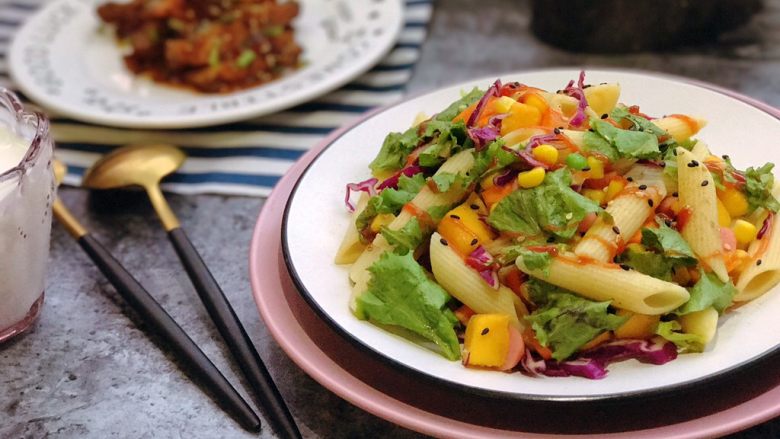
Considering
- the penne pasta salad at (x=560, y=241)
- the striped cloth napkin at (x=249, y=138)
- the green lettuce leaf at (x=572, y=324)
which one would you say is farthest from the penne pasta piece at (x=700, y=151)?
the striped cloth napkin at (x=249, y=138)

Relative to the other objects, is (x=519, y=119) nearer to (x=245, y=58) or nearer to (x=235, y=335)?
(x=235, y=335)

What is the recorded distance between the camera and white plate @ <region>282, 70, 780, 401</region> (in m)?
1.04

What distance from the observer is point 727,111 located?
1507mm

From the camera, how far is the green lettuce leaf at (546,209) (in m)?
1.19

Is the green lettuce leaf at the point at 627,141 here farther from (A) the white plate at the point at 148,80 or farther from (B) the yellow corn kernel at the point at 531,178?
(A) the white plate at the point at 148,80

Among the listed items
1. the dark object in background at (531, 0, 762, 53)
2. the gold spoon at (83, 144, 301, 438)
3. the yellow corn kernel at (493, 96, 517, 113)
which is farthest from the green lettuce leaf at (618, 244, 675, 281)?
the dark object in background at (531, 0, 762, 53)

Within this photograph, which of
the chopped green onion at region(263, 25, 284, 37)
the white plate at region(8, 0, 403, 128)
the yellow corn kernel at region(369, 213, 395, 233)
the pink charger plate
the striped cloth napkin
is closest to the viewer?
the pink charger plate

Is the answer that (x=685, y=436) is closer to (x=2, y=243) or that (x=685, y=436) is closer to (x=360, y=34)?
(x=2, y=243)

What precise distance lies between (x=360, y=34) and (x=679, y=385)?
1.67m

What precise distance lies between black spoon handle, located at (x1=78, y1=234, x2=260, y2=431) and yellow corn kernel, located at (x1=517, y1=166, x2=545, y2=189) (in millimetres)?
546

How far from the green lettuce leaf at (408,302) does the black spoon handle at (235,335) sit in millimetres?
207

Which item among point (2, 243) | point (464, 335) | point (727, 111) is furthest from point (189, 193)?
point (727, 111)

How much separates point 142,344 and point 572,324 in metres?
0.79

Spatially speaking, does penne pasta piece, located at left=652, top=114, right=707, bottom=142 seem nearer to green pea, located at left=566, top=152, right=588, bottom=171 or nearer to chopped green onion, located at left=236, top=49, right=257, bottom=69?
green pea, located at left=566, top=152, right=588, bottom=171
